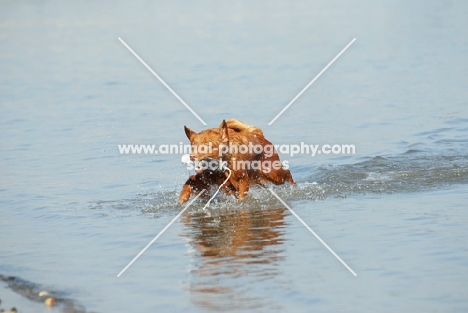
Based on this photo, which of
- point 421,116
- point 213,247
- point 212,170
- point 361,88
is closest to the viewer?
point 213,247

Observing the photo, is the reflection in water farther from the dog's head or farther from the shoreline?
the shoreline

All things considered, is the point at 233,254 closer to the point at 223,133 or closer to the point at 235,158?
the point at 223,133

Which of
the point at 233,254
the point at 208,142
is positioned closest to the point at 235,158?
the point at 208,142

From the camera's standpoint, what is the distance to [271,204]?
11.5 metres

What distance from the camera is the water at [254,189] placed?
8.22 meters

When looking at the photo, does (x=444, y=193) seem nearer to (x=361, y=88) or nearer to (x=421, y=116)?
(x=421, y=116)

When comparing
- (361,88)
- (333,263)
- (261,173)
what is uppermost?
(361,88)

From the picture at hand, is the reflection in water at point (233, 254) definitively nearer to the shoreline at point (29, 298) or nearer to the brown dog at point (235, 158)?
the brown dog at point (235, 158)

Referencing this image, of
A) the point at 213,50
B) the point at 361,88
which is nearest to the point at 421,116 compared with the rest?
the point at 361,88

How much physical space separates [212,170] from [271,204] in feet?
3.49

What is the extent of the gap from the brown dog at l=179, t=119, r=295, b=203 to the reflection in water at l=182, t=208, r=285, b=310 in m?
0.36

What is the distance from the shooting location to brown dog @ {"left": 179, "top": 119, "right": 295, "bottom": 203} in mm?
10328

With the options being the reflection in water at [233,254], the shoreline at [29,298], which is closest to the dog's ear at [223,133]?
the reflection in water at [233,254]

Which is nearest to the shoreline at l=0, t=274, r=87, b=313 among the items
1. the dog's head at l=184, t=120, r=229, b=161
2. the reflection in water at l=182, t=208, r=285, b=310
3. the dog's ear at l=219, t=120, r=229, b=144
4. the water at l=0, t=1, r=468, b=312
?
the water at l=0, t=1, r=468, b=312
